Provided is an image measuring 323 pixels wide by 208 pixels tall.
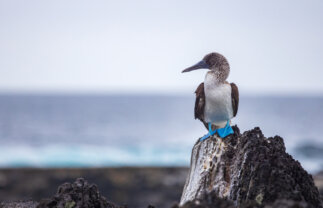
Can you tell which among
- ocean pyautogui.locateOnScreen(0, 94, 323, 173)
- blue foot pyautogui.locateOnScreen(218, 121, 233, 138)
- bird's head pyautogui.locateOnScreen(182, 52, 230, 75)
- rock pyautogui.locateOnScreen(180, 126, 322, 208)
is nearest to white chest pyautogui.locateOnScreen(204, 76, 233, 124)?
bird's head pyautogui.locateOnScreen(182, 52, 230, 75)

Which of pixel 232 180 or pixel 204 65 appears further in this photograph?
pixel 204 65

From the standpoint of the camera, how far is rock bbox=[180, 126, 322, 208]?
3.27 metres

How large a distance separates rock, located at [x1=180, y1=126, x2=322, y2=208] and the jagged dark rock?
84cm

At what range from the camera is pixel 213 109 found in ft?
18.9

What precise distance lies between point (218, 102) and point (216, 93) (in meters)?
0.13

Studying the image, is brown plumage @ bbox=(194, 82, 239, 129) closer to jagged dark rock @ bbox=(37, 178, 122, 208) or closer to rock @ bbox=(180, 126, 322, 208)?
rock @ bbox=(180, 126, 322, 208)

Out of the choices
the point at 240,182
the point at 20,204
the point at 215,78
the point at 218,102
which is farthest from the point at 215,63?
the point at 20,204

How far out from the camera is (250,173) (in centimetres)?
360

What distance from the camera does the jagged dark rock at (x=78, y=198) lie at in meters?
3.50

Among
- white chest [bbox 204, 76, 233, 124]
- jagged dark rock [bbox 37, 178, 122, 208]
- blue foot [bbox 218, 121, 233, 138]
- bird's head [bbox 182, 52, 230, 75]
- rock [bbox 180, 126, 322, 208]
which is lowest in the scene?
jagged dark rock [bbox 37, 178, 122, 208]

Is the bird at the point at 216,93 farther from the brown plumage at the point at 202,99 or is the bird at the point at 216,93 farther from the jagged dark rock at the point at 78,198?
the jagged dark rock at the point at 78,198

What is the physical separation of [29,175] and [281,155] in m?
11.2

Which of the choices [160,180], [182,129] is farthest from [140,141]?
[160,180]

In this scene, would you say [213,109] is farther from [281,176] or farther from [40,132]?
[40,132]
